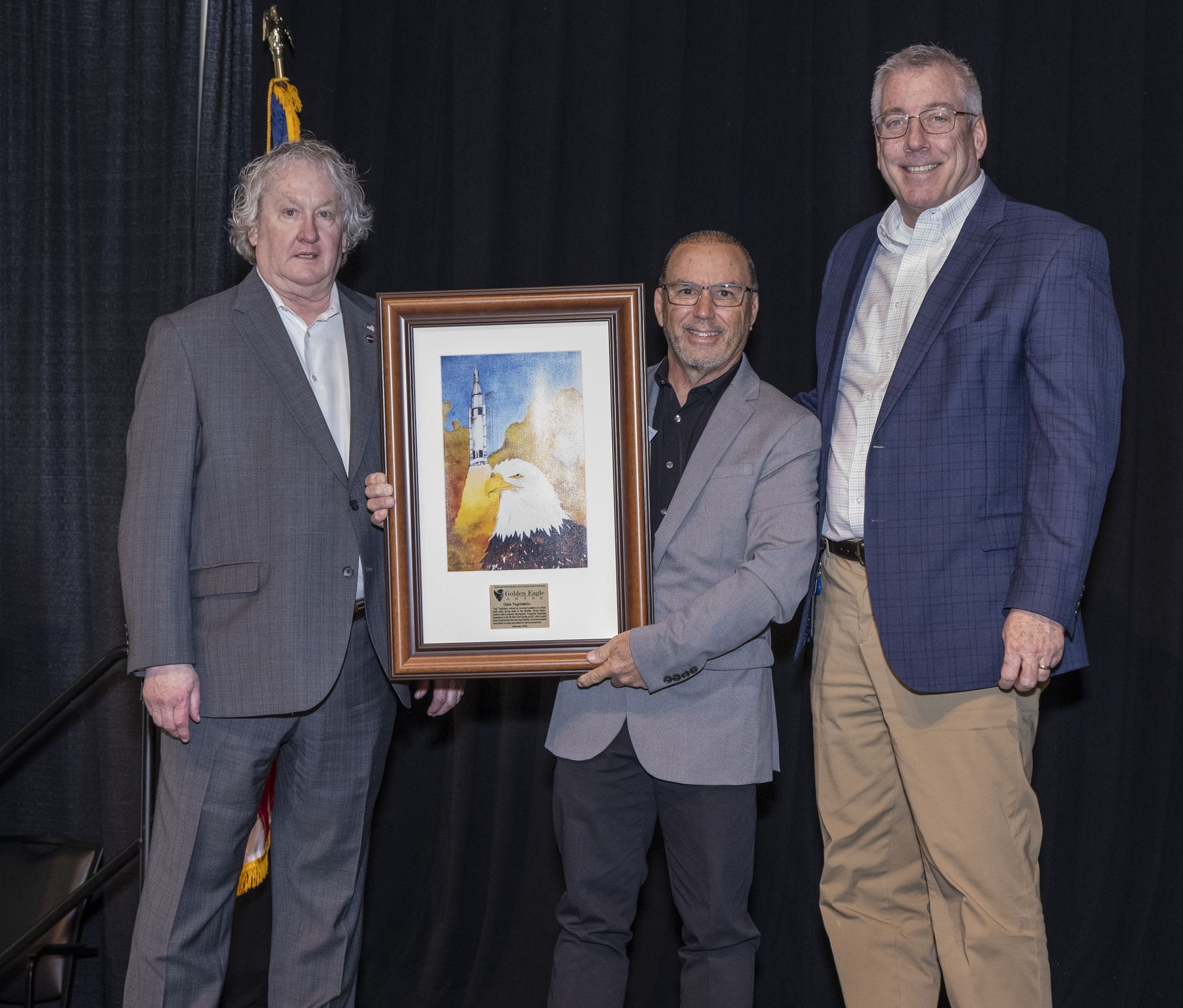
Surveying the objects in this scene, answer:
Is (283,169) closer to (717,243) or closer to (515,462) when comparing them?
(515,462)

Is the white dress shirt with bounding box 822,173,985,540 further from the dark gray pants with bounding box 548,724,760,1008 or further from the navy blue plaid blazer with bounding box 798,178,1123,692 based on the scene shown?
the dark gray pants with bounding box 548,724,760,1008

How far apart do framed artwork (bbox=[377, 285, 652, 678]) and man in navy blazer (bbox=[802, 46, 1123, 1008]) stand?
1.52ft

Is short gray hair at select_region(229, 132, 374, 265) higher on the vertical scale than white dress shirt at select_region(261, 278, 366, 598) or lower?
higher

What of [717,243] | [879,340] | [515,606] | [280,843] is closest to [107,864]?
[280,843]

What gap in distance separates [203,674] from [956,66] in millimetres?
1868

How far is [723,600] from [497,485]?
19.5 inches

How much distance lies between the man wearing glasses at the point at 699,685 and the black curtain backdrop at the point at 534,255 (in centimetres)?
91

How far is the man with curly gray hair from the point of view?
2057 millimetres

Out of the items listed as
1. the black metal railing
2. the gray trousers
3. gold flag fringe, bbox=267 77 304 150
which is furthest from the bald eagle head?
gold flag fringe, bbox=267 77 304 150

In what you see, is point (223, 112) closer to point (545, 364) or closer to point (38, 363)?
point (38, 363)

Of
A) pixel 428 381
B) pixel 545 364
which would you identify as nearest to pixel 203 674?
pixel 428 381

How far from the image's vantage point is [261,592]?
82.4 inches

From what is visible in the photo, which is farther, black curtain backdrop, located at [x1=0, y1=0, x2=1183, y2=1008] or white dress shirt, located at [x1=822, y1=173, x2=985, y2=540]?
black curtain backdrop, located at [x1=0, y1=0, x2=1183, y2=1008]

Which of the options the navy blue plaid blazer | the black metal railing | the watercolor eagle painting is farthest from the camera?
the black metal railing
